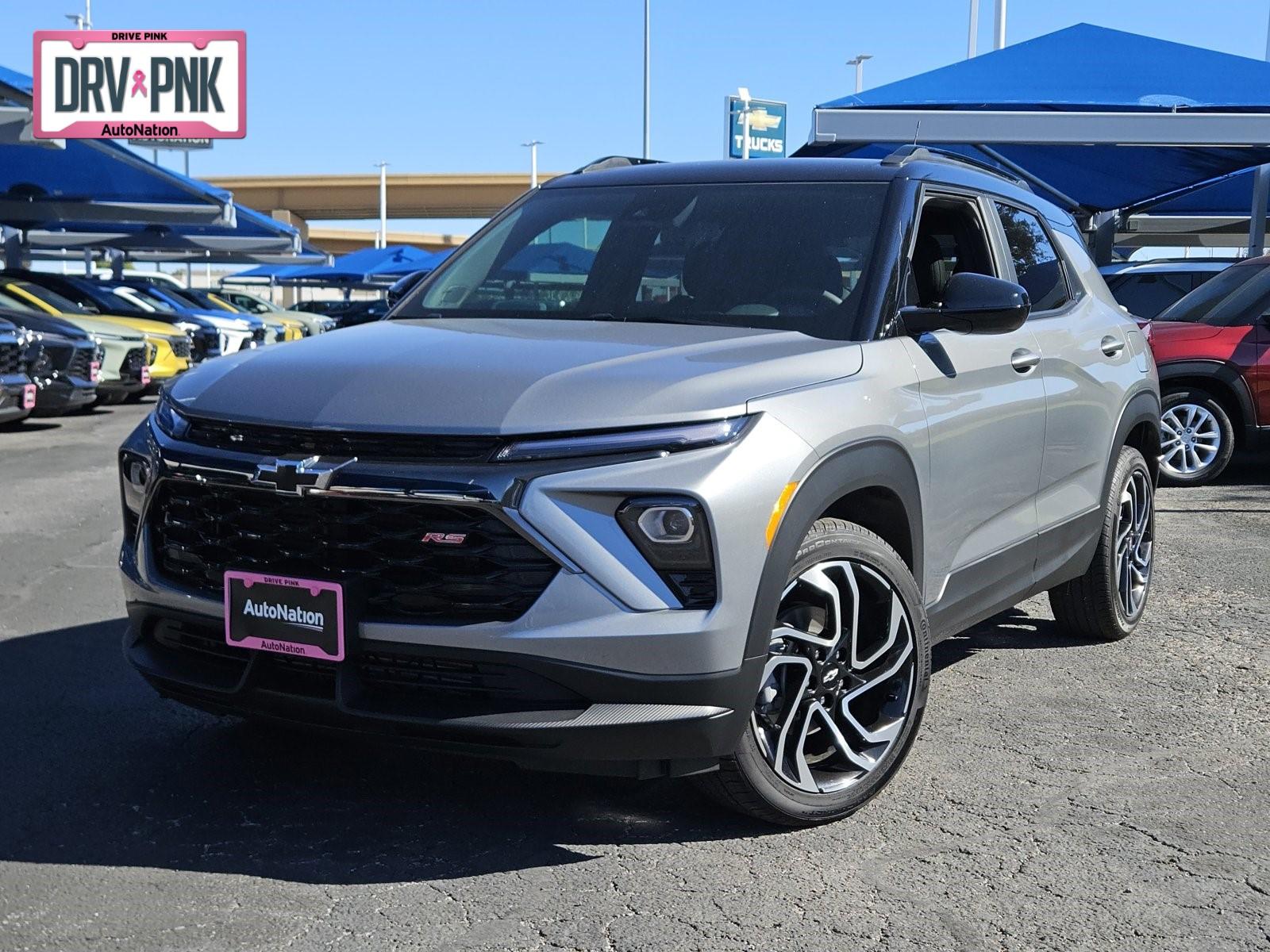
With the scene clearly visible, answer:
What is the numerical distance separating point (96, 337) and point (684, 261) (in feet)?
42.9

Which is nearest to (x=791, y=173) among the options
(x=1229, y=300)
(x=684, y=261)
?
(x=684, y=261)

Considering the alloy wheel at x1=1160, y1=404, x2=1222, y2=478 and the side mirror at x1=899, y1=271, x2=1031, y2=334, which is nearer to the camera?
the side mirror at x1=899, y1=271, x2=1031, y2=334

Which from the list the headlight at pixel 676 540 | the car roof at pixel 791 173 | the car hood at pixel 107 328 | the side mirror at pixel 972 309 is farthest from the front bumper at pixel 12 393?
the headlight at pixel 676 540

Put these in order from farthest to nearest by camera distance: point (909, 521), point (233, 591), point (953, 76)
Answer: point (953, 76) → point (909, 521) → point (233, 591)

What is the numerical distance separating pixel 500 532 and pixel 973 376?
6.01 feet

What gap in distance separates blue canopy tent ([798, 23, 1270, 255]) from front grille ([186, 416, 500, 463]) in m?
9.17

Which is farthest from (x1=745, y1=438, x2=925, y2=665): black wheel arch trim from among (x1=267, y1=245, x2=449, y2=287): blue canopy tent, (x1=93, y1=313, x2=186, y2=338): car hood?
(x1=267, y1=245, x2=449, y2=287): blue canopy tent

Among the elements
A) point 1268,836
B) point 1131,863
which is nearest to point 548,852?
point 1131,863

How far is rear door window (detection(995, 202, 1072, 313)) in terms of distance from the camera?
17.0 feet

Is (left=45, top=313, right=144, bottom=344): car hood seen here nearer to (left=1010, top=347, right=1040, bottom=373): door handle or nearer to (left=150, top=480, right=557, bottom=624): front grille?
(left=1010, top=347, right=1040, bottom=373): door handle

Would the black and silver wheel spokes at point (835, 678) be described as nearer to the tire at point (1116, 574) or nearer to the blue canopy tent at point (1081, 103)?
the tire at point (1116, 574)

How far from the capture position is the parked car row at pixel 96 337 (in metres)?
13.8

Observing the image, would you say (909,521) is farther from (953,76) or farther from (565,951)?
(953,76)

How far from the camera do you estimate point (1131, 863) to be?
3.52m
